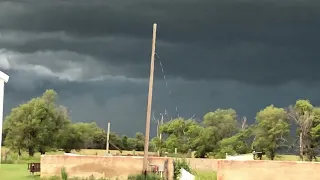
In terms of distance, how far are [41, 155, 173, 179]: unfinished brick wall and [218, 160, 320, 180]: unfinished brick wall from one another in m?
5.62

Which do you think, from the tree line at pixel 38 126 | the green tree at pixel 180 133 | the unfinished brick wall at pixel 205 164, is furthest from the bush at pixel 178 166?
the tree line at pixel 38 126

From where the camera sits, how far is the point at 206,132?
73.4 m

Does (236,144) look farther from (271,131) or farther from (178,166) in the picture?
(178,166)

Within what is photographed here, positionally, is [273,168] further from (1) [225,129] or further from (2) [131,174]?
(1) [225,129]

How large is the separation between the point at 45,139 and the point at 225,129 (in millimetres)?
22739

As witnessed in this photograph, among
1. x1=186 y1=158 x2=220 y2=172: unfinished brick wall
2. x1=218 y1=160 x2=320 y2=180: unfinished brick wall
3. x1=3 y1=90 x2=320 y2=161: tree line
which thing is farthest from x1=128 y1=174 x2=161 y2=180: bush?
x1=3 y1=90 x2=320 y2=161: tree line

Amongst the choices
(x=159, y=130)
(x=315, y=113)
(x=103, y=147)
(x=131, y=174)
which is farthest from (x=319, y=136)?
(x=103, y=147)

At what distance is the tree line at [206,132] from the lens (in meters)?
67.6

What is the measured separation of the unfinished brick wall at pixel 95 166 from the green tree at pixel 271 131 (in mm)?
37751

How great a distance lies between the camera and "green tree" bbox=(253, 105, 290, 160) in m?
67.9

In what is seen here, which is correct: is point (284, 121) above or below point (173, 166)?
above

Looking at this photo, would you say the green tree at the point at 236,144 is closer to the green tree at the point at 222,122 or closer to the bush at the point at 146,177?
the green tree at the point at 222,122

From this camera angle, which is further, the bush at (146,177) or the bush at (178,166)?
the bush at (178,166)

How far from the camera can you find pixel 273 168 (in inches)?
1051
